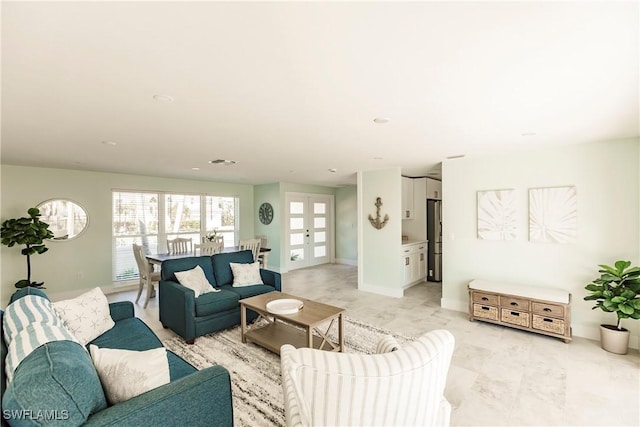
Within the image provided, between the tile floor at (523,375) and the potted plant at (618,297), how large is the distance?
0.14m

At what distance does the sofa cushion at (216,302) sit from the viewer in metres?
3.29

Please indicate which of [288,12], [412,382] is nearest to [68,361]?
[412,382]

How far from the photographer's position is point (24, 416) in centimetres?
95

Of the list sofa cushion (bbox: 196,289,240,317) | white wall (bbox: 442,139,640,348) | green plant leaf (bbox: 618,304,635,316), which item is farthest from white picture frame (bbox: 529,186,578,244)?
sofa cushion (bbox: 196,289,240,317)

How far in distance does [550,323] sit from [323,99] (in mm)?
3523

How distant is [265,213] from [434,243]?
4177mm

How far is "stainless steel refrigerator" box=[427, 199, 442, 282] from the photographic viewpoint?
6.10 metres

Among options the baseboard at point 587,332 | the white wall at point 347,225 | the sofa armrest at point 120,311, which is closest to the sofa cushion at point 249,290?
the sofa armrest at point 120,311

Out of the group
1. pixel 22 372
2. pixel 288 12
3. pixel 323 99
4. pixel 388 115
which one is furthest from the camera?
pixel 388 115

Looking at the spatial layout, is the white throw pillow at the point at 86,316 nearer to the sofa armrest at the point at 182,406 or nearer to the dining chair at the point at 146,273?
the sofa armrest at the point at 182,406

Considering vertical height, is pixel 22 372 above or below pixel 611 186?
below

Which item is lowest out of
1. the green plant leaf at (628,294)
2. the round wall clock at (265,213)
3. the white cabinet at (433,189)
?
the green plant leaf at (628,294)

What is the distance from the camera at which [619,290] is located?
117 inches

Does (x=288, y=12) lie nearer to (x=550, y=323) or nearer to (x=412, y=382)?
(x=412, y=382)
